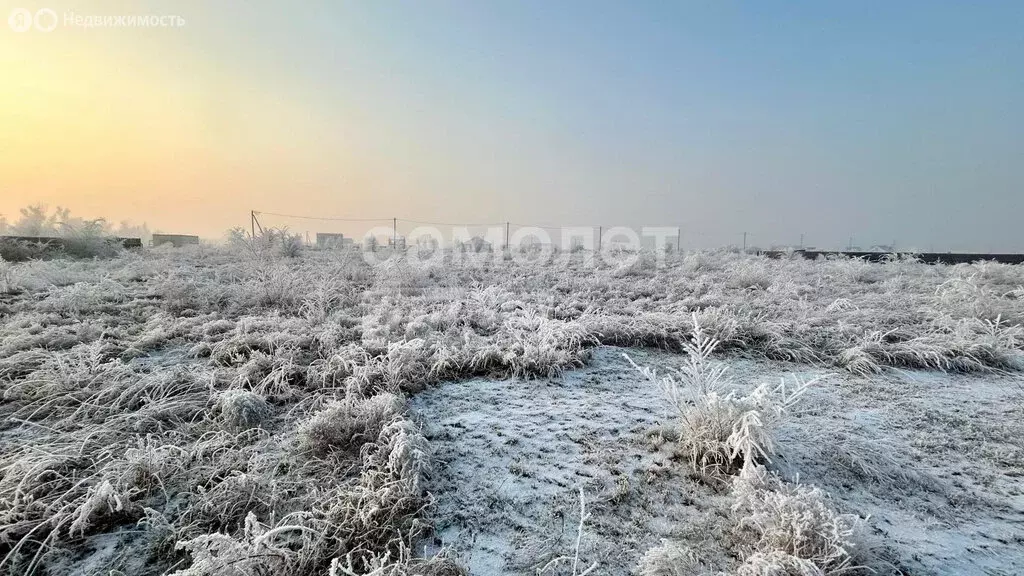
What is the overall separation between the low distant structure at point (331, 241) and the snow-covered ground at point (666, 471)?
1283 centimetres

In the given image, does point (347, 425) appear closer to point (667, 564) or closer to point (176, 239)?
point (667, 564)

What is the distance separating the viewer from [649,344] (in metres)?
4.21

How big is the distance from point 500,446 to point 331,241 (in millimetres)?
15051

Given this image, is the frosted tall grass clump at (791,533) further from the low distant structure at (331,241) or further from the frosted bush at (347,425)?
the low distant structure at (331,241)

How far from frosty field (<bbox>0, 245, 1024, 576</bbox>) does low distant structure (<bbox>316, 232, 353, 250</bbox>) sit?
9736 mm

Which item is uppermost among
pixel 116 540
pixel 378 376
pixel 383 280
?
pixel 383 280

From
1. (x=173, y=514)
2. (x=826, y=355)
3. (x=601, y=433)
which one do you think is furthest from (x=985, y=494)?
(x=173, y=514)

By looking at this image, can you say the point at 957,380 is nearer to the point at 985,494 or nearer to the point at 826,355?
the point at 826,355

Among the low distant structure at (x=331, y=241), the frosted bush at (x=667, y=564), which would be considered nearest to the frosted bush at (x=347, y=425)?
the frosted bush at (x=667, y=564)

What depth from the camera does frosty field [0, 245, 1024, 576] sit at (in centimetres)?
152

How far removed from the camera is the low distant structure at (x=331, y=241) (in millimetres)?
14200

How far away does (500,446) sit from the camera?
2277 millimetres

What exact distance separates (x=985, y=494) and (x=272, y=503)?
136 inches

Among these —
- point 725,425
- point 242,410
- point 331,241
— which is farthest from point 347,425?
point 331,241
